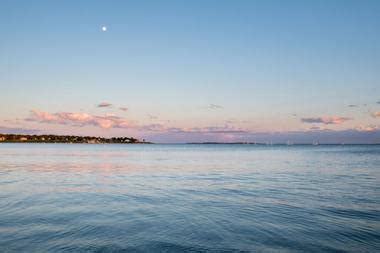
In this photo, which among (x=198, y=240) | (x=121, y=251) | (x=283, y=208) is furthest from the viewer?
(x=283, y=208)

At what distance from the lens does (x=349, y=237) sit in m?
13.9

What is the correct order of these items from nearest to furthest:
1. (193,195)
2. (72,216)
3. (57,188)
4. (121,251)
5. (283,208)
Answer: (121,251) < (72,216) < (283,208) < (193,195) < (57,188)

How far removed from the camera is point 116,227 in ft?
50.1

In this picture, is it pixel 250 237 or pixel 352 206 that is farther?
pixel 352 206

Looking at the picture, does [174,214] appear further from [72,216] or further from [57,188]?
[57,188]

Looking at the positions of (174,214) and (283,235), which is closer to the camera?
(283,235)

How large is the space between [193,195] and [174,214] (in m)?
7.07

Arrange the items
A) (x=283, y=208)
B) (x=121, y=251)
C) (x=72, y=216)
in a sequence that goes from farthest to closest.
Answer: (x=283, y=208)
(x=72, y=216)
(x=121, y=251)

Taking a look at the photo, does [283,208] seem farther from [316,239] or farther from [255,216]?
[316,239]

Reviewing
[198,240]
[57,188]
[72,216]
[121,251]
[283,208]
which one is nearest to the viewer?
[121,251]

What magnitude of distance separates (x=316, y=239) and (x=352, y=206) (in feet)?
30.2

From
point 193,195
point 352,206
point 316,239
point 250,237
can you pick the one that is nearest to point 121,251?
point 250,237

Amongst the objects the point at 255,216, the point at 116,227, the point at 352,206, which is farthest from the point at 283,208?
the point at 116,227

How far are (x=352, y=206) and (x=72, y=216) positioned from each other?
56.4 feet
